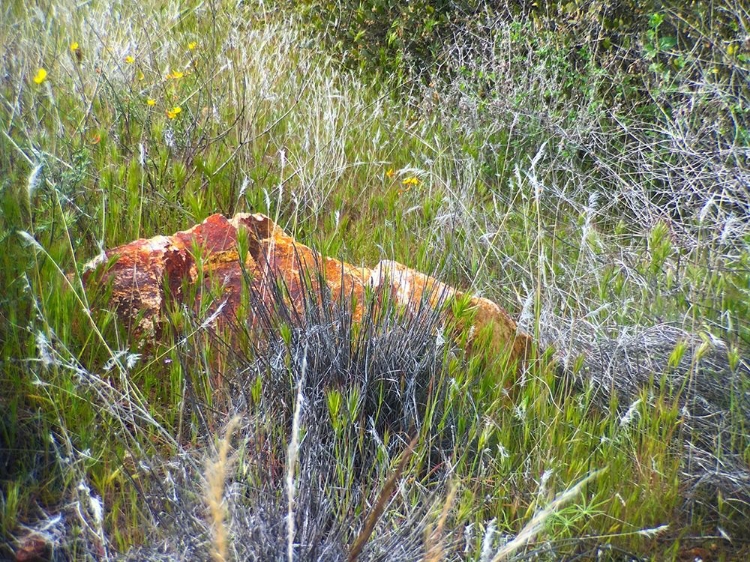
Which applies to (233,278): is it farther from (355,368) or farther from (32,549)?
(32,549)

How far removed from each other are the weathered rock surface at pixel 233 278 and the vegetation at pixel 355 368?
0.27 ft

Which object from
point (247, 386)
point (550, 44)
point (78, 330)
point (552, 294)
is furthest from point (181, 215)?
point (550, 44)

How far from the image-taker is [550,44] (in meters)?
4.14

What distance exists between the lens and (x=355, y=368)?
1.96 metres

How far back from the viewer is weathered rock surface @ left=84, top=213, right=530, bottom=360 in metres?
2.10

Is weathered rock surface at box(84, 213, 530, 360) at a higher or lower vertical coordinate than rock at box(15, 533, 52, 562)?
higher

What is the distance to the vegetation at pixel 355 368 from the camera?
4.84 ft

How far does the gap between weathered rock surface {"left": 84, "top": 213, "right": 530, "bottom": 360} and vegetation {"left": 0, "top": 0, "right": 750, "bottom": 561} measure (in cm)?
8

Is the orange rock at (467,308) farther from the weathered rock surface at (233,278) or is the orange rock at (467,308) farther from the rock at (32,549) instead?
the rock at (32,549)

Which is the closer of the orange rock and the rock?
the rock

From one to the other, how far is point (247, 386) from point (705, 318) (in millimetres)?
1440

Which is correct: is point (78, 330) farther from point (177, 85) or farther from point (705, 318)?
point (177, 85)

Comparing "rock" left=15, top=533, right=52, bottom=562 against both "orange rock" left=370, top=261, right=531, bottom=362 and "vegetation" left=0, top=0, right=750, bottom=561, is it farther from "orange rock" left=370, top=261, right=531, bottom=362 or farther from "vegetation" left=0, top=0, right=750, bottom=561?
"orange rock" left=370, top=261, right=531, bottom=362

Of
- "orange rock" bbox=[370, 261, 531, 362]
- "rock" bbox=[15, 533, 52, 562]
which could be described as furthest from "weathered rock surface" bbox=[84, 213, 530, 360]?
"rock" bbox=[15, 533, 52, 562]
